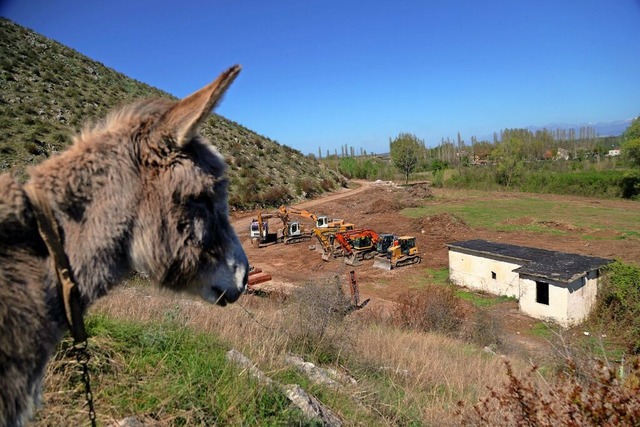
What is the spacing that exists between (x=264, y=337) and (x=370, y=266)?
18.9 m

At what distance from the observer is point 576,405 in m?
2.90

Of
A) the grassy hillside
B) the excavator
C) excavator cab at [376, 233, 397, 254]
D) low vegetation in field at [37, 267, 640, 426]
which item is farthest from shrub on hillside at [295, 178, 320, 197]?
low vegetation in field at [37, 267, 640, 426]

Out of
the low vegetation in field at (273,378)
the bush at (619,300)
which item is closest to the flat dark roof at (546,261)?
the bush at (619,300)

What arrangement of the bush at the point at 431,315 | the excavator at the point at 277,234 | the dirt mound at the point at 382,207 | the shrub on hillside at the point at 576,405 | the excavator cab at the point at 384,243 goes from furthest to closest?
the dirt mound at the point at 382,207 → the excavator at the point at 277,234 → the excavator cab at the point at 384,243 → the bush at the point at 431,315 → the shrub on hillside at the point at 576,405

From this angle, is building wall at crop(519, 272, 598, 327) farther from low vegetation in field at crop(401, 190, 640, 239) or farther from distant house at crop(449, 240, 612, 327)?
low vegetation in field at crop(401, 190, 640, 239)

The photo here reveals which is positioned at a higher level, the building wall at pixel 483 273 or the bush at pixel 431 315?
the bush at pixel 431 315

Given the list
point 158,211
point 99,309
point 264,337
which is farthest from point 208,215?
point 99,309

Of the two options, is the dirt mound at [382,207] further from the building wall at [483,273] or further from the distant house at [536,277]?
the distant house at [536,277]

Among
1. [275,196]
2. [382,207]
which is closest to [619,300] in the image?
[382,207]

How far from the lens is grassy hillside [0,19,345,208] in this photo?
2458 cm

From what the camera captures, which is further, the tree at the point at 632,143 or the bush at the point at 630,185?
the bush at the point at 630,185

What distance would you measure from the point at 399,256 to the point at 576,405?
20596 millimetres

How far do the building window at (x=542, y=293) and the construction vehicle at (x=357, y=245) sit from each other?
987 centimetres

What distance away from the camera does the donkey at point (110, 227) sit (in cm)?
131
